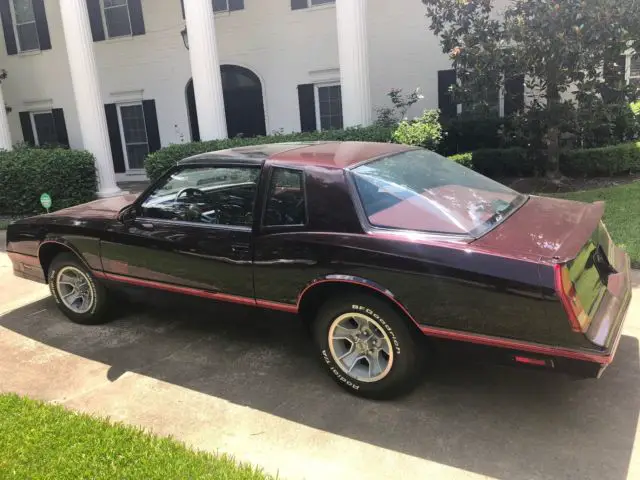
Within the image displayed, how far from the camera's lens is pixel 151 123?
571 inches

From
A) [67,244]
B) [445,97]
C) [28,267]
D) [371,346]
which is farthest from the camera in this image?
[445,97]

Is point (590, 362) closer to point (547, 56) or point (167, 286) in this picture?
point (167, 286)

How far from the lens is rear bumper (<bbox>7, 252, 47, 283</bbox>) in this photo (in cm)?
526

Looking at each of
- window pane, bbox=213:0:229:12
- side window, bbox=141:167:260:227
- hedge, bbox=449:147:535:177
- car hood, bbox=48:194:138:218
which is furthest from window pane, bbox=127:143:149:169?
side window, bbox=141:167:260:227

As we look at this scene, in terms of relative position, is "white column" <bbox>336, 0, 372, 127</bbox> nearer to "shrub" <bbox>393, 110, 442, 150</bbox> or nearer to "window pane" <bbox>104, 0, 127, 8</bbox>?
"shrub" <bbox>393, 110, 442, 150</bbox>

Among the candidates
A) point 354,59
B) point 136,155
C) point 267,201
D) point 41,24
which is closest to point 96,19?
point 41,24

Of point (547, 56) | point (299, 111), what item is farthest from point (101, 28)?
point (547, 56)

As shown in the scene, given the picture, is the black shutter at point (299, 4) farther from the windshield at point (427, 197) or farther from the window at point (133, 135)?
the windshield at point (427, 197)

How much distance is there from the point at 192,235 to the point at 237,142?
20.4 feet

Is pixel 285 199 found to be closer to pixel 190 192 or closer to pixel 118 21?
pixel 190 192

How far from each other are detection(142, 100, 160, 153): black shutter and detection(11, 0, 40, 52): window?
357 centimetres

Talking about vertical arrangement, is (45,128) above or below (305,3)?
below

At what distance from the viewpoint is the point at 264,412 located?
359 centimetres

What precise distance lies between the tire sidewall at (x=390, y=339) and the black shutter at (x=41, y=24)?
14.3 metres
